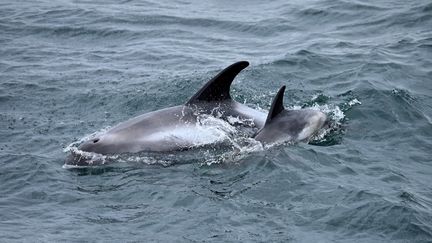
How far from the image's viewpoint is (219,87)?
13.4m

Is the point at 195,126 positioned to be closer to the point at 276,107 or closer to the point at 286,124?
the point at 276,107

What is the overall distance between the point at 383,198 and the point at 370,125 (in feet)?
11.8

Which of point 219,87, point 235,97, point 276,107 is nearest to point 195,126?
point 219,87

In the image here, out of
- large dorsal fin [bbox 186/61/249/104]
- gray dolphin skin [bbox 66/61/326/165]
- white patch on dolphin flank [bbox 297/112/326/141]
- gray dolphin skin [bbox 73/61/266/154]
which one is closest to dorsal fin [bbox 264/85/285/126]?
gray dolphin skin [bbox 66/61/326/165]

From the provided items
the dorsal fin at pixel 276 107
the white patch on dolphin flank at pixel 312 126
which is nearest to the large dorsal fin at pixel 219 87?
the dorsal fin at pixel 276 107

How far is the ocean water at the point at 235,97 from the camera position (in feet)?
34.8

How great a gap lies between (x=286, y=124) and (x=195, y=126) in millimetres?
1694

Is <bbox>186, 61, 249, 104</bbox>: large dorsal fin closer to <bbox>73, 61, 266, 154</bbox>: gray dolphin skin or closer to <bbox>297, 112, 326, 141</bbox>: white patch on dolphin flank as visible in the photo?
<bbox>73, 61, 266, 154</bbox>: gray dolphin skin

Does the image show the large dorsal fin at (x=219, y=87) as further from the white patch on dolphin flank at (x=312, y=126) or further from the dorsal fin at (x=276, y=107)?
the white patch on dolphin flank at (x=312, y=126)

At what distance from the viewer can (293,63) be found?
61.3ft

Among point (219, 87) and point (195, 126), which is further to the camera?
point (219, 87)

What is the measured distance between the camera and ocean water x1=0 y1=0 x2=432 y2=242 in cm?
1059

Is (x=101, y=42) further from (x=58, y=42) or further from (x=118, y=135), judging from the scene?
(x=118, y=135)

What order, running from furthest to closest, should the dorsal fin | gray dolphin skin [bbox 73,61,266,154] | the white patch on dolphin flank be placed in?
the white patch on dolphin flank, the dorsal fin, gray dolphin skin [bbox 73,61,266,154]
